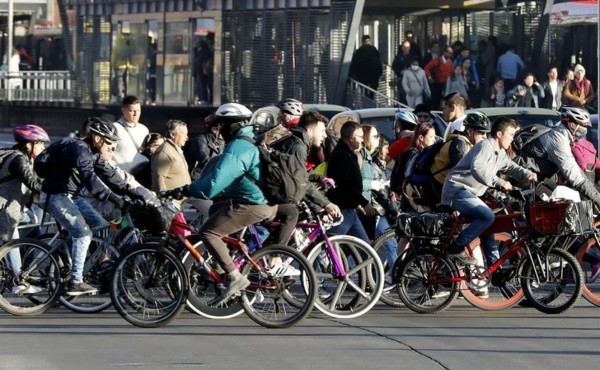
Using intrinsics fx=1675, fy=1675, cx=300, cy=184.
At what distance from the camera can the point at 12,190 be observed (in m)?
12.8

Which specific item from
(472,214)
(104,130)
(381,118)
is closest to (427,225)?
(472,214)

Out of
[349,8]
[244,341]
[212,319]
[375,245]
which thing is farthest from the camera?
[349,8]

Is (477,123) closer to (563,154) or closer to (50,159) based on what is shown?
(563,154)

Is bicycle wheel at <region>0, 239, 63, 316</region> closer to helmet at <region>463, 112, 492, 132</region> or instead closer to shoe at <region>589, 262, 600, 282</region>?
helmet at <region>463, 112, 492, 132</region>

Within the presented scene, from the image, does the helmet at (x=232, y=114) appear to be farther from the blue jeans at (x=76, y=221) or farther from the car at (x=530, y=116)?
the car at (x=530, y=116)

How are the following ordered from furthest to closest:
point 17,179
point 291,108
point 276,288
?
point 291,108
point 17,179
point 276,288

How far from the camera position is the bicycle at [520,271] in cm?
1216

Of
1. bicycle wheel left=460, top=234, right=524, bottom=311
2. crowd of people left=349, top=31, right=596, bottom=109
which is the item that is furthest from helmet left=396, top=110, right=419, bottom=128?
crowd of people left=349, top=31, right=596, bottom=109

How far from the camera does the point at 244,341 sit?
10.9m

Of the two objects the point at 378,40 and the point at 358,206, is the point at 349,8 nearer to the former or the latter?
the point at 378,40

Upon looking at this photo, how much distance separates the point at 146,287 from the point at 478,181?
2.56m

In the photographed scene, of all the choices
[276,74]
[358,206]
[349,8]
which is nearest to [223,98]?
[276,74]

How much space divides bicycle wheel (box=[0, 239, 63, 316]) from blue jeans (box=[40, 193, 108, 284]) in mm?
167

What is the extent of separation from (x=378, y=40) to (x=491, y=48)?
2.78 m
